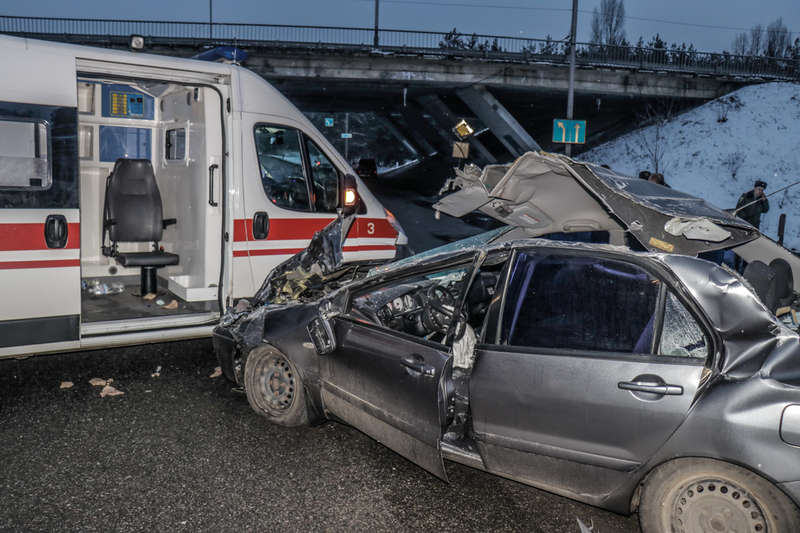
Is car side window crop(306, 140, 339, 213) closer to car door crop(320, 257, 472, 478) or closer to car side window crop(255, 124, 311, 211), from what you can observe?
car side window crop(255, 124, 311, 211)

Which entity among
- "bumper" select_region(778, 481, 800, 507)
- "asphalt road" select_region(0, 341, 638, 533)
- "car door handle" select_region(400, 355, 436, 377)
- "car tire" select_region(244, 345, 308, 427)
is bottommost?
"asphalt road" select_region(0, 341, 638, 533)

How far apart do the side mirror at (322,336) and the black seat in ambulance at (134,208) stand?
3719 mm

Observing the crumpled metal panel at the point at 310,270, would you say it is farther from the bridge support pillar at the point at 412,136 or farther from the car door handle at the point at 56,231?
the bridge support pillar at the point at 412,136

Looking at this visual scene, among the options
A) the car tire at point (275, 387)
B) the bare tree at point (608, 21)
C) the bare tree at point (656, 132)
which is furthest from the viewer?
the bare tree at point (608, 21)

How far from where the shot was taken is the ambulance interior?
6848 millimetres

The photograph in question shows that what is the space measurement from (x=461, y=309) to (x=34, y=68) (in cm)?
390

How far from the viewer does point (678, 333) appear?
127 inches

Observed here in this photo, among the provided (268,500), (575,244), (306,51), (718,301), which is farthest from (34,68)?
(306,51)

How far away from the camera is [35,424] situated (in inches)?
193

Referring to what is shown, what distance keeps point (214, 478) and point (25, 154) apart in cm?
301

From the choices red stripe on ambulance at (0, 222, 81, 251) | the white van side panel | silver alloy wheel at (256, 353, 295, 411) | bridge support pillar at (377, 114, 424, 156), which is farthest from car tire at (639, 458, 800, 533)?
bridge support pillar at (377, 114, 424, 156)

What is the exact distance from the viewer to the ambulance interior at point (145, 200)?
6.85 metres

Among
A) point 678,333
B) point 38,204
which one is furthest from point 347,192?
point 678,333

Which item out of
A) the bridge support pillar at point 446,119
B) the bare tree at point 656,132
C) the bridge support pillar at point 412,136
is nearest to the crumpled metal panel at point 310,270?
the bare tree at point 656,132
